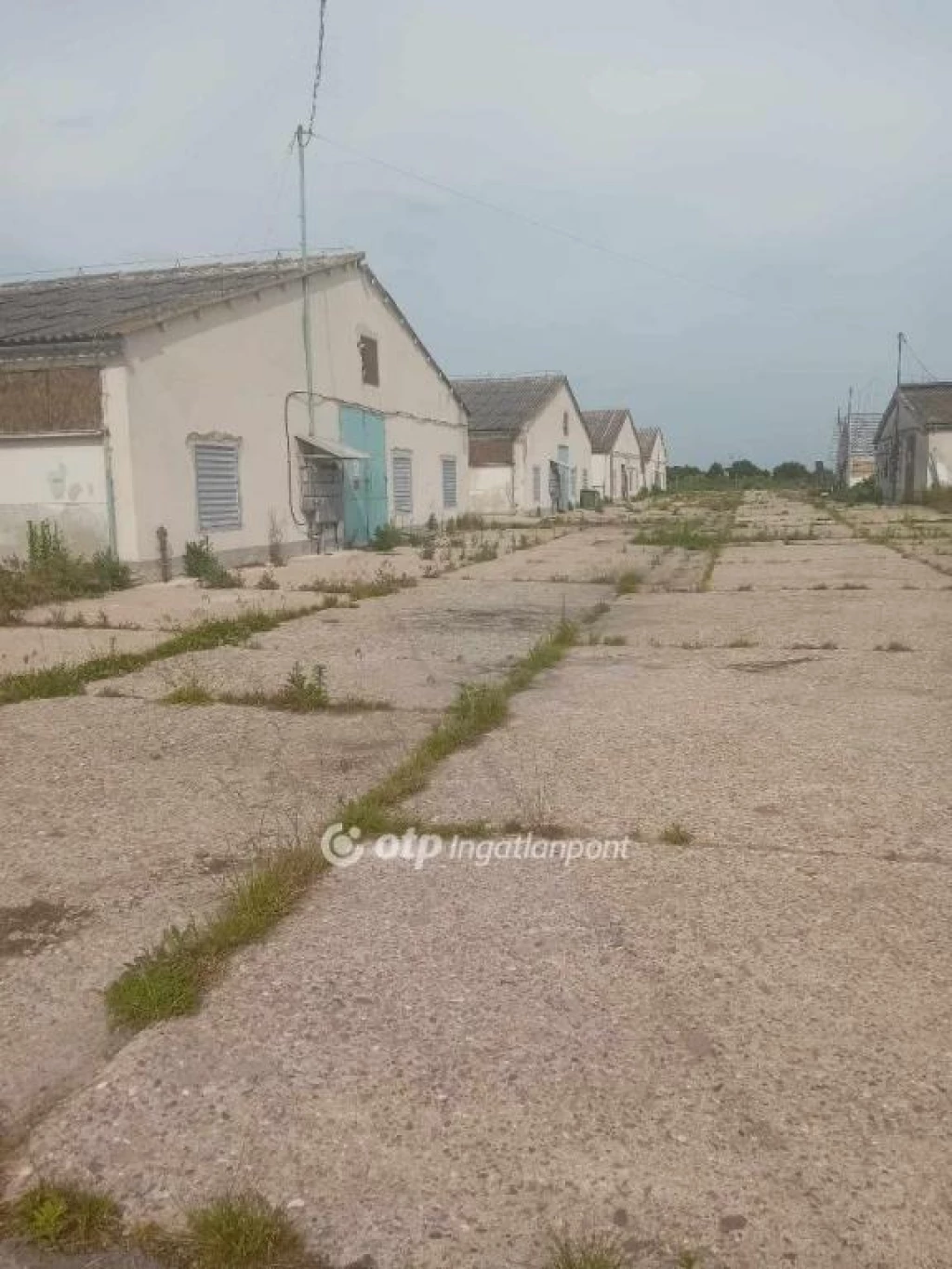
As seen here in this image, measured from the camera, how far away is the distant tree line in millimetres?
78625

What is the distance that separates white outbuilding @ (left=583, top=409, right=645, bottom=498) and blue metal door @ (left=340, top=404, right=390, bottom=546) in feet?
96.7

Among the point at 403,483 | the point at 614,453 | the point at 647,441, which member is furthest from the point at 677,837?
the point at 647,441

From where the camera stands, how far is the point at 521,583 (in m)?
12.9

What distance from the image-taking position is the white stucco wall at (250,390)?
1309 centimetres

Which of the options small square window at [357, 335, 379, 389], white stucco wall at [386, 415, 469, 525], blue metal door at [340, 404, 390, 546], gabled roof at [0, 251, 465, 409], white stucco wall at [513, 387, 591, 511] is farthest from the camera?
white stucco wall at [513, 387, 591, 511]

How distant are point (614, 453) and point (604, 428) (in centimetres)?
173

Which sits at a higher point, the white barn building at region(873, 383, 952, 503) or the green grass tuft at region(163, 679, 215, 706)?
the white barn building at region(873, 383, 952, 503)

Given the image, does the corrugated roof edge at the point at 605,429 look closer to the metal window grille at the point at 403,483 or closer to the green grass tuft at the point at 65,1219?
the metal window grille at the point at 403,483

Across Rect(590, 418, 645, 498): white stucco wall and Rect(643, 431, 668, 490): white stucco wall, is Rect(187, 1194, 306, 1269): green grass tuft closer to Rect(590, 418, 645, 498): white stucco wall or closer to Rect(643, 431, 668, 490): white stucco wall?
Rect(590, 418, 645, 498): white stucco wall

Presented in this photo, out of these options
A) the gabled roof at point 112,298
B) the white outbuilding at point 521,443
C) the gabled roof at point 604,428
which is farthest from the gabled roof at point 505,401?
the gabled roof at point 112,298

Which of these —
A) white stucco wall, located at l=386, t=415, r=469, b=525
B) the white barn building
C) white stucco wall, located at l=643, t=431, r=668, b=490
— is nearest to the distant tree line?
→ white stucco wall, located at l=643, t=431, r=668, b=490

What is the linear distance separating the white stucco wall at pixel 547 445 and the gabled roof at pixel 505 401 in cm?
A: 36

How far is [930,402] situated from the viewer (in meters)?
39.0

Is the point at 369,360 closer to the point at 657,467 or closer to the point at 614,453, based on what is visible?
the point at 614,453
